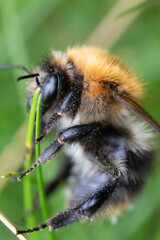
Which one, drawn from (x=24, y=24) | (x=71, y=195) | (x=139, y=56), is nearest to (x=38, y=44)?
(x=24, y=24)

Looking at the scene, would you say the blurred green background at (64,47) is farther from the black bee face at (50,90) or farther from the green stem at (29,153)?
the black bee face at (50,90)

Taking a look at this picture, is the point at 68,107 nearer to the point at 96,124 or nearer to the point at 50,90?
the point at 50,90

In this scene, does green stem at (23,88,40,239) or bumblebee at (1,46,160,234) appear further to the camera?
bumblebee at (1,46,160,234)

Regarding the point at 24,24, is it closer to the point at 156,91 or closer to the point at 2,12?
the point at 2,12

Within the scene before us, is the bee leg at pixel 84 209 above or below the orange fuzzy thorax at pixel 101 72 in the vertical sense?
below

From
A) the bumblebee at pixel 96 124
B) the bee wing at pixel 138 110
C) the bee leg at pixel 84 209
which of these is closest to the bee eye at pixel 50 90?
the bumblebee at pixel 96 124

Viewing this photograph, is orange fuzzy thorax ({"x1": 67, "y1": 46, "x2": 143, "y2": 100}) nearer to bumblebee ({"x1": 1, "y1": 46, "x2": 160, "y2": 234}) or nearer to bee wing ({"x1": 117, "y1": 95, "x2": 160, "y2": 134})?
bumblebee ({"x1": 1, "y1": 46, "x2": 160, "y2": 234})

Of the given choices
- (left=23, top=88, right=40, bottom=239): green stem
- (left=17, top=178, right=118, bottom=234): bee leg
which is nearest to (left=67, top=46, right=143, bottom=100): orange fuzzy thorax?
(left=23, top=88, right=40, bottom=239): green stem
